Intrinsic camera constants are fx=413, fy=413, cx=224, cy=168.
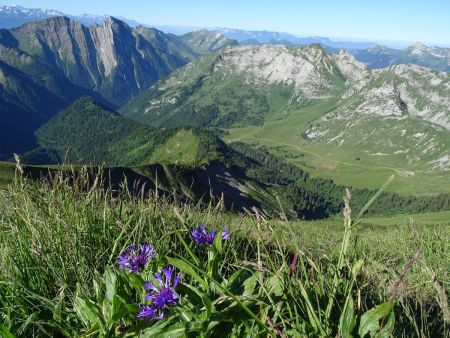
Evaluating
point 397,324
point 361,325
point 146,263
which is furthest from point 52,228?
point 397,324

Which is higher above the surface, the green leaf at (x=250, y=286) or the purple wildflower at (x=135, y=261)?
the purple wildflower at (x=135, y=261)

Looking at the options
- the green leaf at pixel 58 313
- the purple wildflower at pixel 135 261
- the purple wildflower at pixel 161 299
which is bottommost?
the green leaf at pixel 58 313

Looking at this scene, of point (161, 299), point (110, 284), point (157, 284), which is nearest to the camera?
point (161, 299)

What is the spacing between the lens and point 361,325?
3.05m

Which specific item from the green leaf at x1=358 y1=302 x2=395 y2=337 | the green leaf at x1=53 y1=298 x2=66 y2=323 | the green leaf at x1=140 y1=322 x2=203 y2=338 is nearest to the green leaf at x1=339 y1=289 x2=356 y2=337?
the green leaf at x1=358 y1=302 x2=395 y2=337

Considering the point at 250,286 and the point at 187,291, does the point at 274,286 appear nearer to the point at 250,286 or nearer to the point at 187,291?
the point at 250,286

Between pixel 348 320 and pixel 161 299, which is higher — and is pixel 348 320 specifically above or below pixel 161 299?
below

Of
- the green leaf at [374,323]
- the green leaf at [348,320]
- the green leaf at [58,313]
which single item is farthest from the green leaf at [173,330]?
the green leaf at [374,323]

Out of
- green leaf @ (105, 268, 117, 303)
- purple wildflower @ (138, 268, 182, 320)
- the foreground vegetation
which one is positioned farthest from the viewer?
green leaf @ (105, 268, 117, 303)

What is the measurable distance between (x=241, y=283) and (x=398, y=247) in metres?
5.77

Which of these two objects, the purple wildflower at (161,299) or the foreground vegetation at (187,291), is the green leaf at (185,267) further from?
the purple wildflower at (161,299)

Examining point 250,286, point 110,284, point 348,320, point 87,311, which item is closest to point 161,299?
point 87,311

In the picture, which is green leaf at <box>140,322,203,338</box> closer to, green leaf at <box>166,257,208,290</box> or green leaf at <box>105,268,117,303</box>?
green leaf at <box>166,257,208,290</box>

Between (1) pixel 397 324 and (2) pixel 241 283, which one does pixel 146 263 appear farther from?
(1) pixel 397 324
